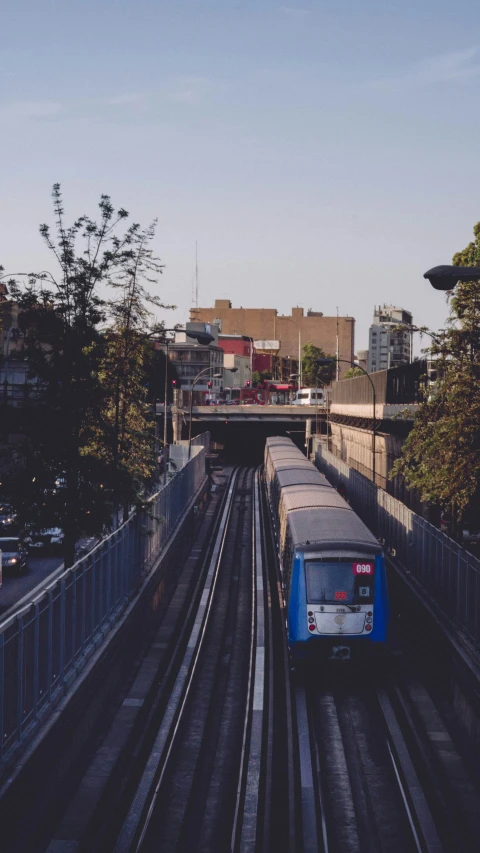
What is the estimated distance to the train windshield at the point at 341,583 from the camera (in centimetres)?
1984

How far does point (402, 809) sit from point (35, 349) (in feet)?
40.0

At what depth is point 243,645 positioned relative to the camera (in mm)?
24500

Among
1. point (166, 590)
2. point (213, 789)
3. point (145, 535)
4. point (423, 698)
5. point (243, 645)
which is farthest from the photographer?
point (166, 590)

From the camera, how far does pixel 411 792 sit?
14.5 meters

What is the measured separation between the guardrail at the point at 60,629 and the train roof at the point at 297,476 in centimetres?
954

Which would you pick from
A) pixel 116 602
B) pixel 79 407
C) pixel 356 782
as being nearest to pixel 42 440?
pixel 79 407

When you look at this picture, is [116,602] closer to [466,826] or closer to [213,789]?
[213,789]

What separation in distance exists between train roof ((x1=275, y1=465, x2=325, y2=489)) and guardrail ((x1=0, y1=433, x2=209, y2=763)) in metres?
9.54

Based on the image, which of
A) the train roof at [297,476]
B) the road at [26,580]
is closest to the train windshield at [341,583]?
the road at [26,580]

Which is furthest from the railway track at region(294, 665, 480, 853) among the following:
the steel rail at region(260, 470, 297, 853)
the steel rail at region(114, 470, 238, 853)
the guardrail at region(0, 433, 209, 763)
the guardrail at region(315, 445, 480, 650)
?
the guardrail at region(0, 433, 209, 763)

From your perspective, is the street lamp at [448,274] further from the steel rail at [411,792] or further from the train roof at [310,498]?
the train roof at [310,498]

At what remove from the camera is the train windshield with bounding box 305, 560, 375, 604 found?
65.1 ft

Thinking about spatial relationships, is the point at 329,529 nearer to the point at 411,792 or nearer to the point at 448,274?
the point at 411,792

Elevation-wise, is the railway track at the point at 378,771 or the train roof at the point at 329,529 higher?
the train roof at the point at 329,529
